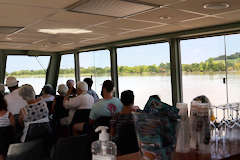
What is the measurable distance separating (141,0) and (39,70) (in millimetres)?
6951

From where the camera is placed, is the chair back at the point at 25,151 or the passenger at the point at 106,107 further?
the passenger at the point at 106,107

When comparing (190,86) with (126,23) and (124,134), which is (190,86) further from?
(124,134)

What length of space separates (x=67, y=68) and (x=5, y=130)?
605 centimetres

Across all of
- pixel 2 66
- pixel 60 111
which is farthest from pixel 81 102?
pixel 2 66

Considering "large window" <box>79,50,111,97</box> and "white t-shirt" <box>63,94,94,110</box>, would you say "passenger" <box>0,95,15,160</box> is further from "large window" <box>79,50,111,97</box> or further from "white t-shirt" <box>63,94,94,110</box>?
"large window" <box>79,50,111,97</box>

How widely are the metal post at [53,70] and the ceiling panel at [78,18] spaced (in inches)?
210

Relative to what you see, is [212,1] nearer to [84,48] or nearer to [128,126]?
[128,126]

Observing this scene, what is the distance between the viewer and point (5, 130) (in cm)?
286

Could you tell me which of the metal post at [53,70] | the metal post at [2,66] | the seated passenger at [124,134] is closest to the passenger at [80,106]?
the seated passenger at [124,134]

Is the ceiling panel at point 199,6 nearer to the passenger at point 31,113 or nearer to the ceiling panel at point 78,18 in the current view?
the ceiling panel at point 78,18

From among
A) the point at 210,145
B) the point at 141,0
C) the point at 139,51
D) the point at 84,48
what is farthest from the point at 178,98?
the point at 210,145

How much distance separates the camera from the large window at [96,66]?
7137 millimetres

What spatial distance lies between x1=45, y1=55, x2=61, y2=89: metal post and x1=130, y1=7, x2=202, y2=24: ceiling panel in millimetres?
5843

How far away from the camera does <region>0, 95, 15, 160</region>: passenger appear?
9.32ft
